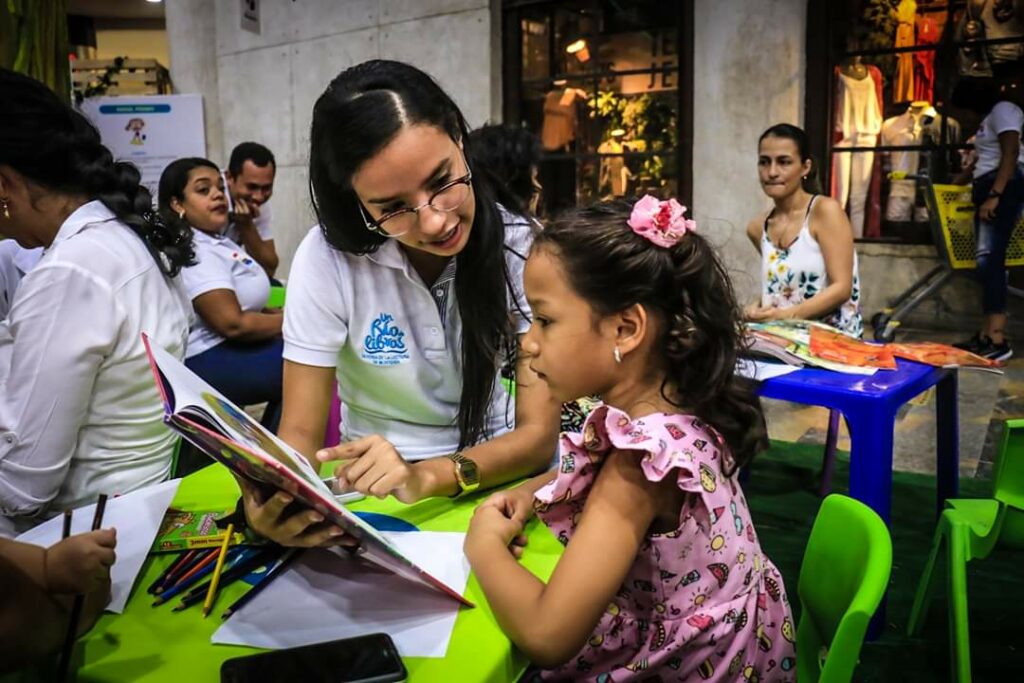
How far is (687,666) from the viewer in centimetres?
116

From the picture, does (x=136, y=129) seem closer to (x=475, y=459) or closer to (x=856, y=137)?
(x=856, y=137)

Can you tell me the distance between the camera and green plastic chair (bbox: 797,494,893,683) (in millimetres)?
951

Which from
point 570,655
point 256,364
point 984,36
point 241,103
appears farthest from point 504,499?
point 241,103

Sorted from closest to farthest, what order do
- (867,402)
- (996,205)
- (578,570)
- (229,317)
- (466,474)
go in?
(578,570) → (466,474) → (867,402) → (229,317) → (996,205)

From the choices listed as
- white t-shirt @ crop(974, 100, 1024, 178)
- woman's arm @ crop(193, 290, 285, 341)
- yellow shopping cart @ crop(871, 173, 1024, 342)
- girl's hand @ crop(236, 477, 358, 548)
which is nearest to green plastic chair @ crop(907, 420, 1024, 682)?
girl's hand @ crop(236, 477, 358, 548)

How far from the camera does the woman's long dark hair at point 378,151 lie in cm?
144

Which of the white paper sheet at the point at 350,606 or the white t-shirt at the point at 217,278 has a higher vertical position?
the white t-shirt at the point at 217,278

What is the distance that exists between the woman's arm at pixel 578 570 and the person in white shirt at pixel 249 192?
3.71 m

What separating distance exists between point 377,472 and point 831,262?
8.35 ft

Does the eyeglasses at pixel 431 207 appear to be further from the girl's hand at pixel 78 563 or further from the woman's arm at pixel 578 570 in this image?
the girl's hand at pixel 78 563

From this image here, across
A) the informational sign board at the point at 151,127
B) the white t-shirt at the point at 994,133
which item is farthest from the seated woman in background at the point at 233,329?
the white t-shirt at the point at 994,133

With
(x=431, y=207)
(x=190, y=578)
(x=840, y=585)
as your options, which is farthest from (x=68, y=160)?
(x=840, y=585)

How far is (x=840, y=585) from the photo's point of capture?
3.90 ft

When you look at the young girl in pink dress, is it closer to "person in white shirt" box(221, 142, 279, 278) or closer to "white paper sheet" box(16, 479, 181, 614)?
"white paper sheet" box(16, 479, 181, 614)
